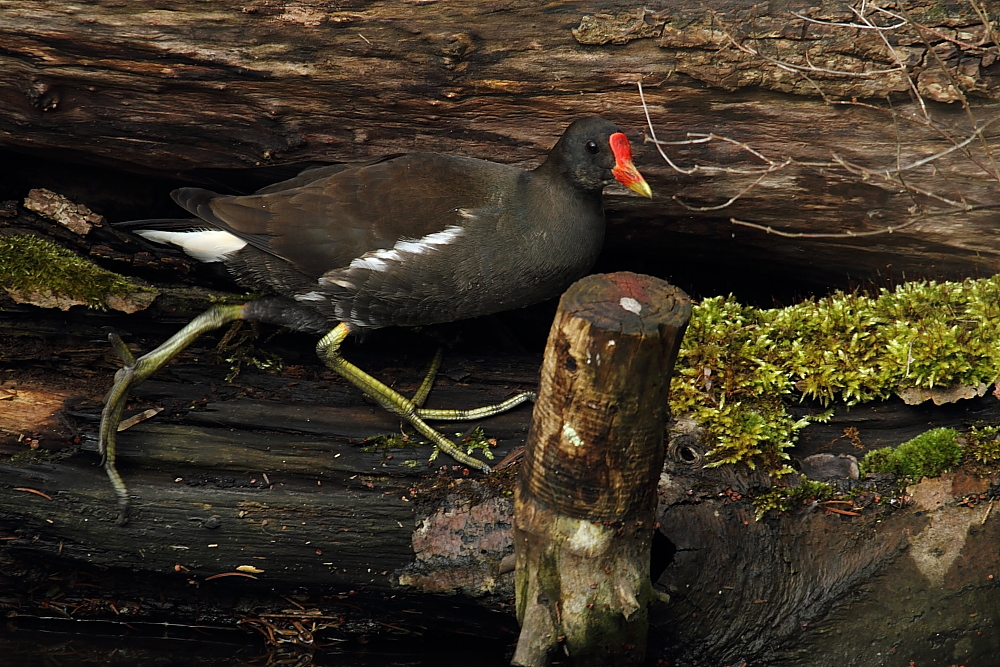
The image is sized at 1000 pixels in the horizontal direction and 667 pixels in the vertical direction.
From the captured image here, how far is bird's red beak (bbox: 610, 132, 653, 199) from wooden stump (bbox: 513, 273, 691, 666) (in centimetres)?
94

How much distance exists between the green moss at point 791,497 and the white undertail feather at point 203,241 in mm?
2303

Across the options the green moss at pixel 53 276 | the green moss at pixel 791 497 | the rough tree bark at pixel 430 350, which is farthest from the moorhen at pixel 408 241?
the green moss at pixel 791 497

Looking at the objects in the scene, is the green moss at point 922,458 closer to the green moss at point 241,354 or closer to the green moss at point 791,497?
the green moss at point 791,497

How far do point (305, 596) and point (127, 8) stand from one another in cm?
243

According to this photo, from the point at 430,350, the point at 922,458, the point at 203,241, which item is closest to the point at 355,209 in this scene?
the point at 203,241

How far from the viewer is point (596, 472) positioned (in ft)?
8.33

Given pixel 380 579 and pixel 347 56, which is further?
pixel 347 56

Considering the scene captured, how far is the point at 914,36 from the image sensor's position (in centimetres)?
330

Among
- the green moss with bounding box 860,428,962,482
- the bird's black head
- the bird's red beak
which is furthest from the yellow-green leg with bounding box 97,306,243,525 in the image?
the green moss with bounding box 860,428,962,482

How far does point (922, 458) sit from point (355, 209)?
2.36 m

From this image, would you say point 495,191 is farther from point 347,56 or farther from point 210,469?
point 210,469

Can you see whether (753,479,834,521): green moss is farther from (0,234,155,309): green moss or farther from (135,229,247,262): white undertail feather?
(0,234,155,309): green moss

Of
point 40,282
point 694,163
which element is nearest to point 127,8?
point 40,282

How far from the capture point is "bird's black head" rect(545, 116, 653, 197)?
11.0 feet
